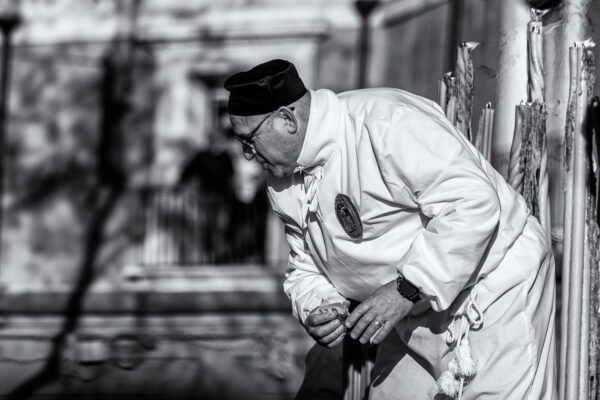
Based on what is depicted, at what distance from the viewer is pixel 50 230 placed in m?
14.0

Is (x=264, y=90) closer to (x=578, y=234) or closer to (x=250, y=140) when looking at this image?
(x=250, y=140)

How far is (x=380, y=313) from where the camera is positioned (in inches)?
114

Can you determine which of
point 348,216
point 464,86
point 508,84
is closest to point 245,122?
point 348,216

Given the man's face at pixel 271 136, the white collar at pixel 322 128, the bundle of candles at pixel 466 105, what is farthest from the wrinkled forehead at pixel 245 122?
the bundle of candles at pixel 466 105

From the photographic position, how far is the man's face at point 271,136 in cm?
314

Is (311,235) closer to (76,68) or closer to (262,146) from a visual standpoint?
(262,146)

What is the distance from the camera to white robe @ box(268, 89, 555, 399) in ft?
9.29

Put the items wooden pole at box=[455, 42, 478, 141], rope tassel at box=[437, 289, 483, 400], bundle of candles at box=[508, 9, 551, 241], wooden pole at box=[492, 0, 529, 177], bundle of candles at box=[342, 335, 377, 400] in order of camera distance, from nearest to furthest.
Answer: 1. rope tassel at box=[437, 289, 483, 400]
2. bundle of candles at box=[342, 335, 377, 400]
3. bundle of candles at box=[508, 9, 551, 241]
4. wooden pole at box=[455, 42, 478, 141]
5. wooden pole at box=[492, 0, 529, 177]

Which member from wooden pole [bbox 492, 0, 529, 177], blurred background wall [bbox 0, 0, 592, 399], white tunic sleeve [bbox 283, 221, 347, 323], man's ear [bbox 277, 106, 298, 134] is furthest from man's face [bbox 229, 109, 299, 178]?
blurred background wall [bbox 0, 0, 592, 399]

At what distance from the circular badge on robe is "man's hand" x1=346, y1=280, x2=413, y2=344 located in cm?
24

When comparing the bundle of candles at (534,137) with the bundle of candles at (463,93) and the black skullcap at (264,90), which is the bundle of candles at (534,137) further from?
the black skullcap at (264,90)

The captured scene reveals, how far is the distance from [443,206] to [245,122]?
0.67 meters

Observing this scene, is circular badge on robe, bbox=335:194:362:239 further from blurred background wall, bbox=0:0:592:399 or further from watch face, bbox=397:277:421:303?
blurred background wall, bbox=0:0:592:399

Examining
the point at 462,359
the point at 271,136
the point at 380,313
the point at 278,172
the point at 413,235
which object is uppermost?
the point at 271,136
